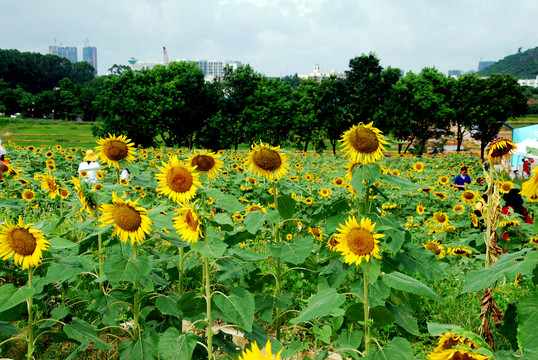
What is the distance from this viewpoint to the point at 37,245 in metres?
2.05

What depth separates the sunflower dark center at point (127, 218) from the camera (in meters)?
2.02

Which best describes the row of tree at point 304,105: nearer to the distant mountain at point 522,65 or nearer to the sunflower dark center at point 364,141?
the sunflower dark center at point 364,141

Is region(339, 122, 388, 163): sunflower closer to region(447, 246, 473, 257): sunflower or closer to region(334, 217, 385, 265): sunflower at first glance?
region(334, 217, 385, 265): sunflower

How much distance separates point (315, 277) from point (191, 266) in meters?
0.81

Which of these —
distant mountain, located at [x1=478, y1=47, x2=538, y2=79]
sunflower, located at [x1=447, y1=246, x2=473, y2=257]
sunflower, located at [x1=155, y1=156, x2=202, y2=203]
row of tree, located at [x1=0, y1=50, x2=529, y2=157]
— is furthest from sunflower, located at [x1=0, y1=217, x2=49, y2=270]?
distant mountain, located at [x1=478, y1=47, x2=538, y2=79]

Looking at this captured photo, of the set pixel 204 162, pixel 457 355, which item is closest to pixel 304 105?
pixel 204 162

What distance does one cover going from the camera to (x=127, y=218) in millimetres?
2020

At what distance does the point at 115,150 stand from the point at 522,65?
160636mm

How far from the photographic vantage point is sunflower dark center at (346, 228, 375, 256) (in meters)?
1.69

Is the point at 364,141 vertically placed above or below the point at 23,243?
above

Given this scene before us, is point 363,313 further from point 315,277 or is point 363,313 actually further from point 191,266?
point 191,266

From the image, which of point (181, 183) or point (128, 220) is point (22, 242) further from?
point (181, 183)

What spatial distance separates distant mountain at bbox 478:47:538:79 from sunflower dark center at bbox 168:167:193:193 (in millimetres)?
147585

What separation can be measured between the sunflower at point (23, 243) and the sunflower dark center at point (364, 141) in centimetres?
166
